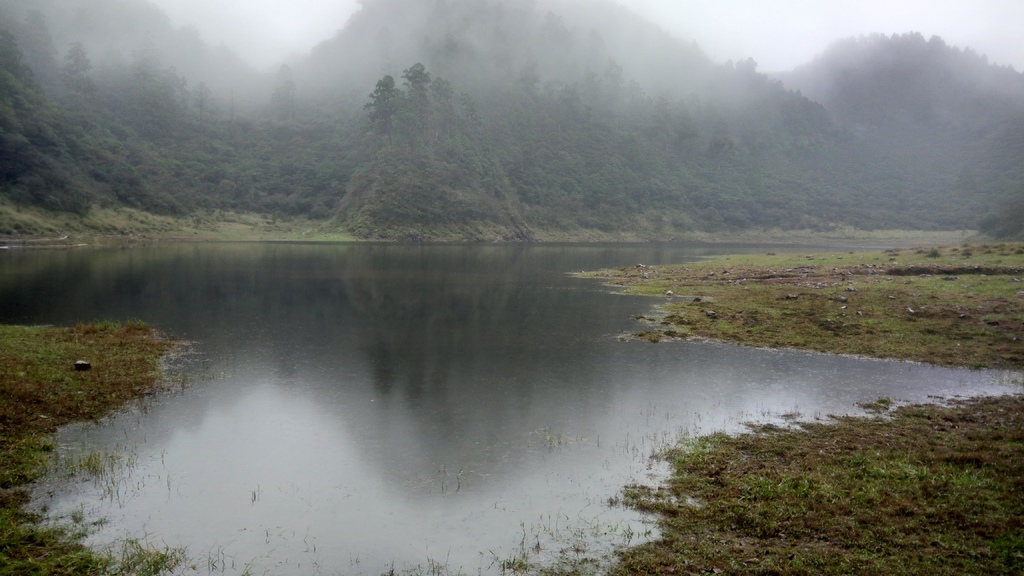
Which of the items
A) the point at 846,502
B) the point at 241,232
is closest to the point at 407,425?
the point at 846,502

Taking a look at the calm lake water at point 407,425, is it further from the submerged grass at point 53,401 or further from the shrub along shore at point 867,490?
the shrub along shore at point 867,490

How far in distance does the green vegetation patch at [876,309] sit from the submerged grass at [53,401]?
23.9m

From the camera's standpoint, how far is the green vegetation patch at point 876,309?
27.6 metres

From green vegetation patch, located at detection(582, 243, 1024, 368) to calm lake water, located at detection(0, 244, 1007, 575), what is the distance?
268cm

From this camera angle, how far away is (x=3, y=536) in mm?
10141

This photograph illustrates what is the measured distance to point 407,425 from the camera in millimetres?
17625

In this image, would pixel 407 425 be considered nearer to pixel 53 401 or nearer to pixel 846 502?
pixel 53 401

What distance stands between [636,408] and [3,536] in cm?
1599

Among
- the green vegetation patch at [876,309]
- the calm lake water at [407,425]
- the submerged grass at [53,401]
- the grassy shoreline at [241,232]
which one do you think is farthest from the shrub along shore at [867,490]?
the grassy shoreline at [241,232]

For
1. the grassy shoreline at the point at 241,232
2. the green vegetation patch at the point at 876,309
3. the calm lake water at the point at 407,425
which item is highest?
the grassy shoreline at the point at 241,232

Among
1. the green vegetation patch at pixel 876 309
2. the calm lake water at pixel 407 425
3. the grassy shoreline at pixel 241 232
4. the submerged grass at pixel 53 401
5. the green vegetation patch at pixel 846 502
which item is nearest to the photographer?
the green vegetation patch at pixel 846 502

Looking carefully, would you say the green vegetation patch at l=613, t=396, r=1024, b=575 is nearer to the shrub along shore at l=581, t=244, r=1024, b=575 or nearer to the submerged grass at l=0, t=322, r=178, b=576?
the shrub along shore at l=581, t=244, r=1024, b=575

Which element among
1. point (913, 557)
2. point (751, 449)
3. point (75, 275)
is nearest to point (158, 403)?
point (751, 449)

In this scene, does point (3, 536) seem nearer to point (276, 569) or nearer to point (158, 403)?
point (276, 569)
